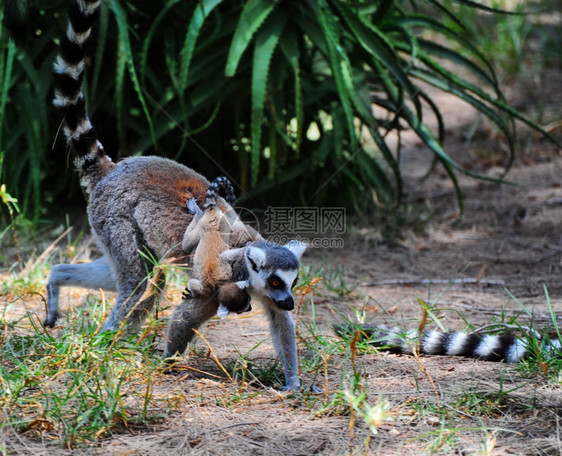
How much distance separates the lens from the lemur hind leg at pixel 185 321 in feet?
9.81

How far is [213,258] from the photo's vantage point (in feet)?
9.89

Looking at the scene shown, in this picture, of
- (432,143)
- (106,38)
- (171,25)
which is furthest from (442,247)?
(106,38)

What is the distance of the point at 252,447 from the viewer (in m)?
2.28

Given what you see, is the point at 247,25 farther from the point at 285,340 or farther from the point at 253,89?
the point at 285,340

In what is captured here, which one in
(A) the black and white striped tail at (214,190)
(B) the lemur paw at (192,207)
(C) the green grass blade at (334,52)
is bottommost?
(B) the lemur paw at (192,207)

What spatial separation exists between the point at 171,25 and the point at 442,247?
9.32 feet

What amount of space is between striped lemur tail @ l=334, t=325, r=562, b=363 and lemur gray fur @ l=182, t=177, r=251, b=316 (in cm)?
61

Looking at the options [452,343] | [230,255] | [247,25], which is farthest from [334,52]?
[452,343]

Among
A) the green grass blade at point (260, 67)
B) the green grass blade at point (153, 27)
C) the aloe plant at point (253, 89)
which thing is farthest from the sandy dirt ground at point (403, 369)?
the green grass blade at point (153, 27)

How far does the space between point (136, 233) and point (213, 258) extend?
47cm

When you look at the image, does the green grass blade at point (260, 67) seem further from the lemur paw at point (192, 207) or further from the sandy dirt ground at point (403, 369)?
the lemur paw at point (192, 207)

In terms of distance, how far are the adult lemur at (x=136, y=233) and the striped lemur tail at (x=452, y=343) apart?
48cm

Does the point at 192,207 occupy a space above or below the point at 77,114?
below

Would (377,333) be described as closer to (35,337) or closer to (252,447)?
(252,447)
